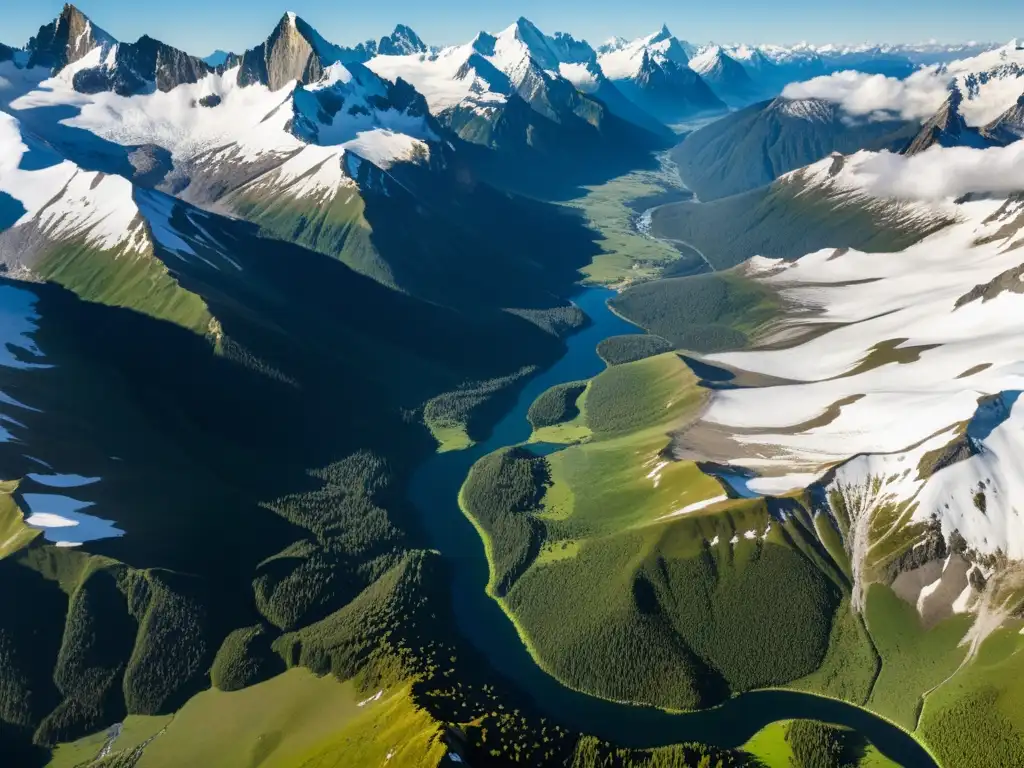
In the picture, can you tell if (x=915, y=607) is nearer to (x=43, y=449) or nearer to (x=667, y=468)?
(x=667, y=468)

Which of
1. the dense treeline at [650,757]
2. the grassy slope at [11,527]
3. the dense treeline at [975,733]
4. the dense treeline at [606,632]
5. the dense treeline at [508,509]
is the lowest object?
the dense treeline at [975,733]

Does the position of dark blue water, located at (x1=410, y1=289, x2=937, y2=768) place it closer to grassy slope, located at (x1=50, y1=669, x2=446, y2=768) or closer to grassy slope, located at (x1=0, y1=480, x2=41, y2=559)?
grassy slope, located at (x1=50, y1=669, x2=446, y2=768)

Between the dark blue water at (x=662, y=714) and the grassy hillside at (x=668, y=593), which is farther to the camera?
the grassy hillside at (x=668, y=593)

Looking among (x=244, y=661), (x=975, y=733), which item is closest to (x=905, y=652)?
(x=975, y=733)

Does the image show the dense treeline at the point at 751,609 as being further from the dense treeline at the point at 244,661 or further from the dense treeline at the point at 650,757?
the dense treeline at the point at 244,661

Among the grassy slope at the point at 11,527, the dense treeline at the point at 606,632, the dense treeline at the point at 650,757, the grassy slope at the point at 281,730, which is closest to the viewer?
the grassy slope at the point at 281,730

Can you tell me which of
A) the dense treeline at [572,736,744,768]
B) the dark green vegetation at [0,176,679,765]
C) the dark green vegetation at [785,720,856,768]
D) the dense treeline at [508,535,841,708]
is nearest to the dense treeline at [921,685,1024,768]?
the dark green vegetation at [785,720,856,768]

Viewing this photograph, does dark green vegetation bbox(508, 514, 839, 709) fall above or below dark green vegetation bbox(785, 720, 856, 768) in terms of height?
above

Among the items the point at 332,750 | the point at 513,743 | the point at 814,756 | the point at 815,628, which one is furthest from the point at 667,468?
the point at 332,750

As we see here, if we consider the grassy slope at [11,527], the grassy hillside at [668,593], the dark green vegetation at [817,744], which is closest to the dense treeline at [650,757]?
the dark green vegetation at [817,744]
